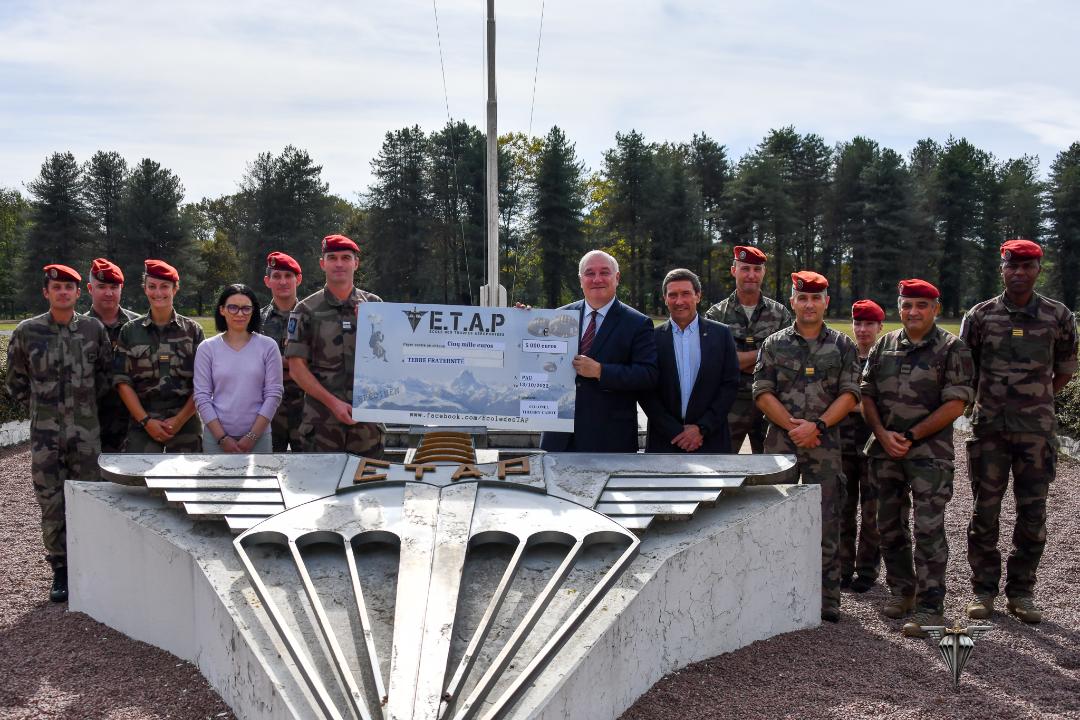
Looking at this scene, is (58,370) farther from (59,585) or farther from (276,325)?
(276,325)

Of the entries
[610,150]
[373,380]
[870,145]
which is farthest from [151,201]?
[373,380]

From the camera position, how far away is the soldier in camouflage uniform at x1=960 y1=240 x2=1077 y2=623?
5191 millimetres

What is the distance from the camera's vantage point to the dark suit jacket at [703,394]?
534cm

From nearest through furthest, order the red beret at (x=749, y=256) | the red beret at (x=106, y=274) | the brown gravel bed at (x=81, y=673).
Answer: the brown gravel bed at (x=81, y=673) < the red beret at (x=106, y=274) < the red beret at (x=749, y=256)

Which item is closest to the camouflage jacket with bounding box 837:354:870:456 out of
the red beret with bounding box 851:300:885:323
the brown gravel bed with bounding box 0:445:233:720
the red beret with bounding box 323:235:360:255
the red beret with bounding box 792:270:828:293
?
the red beret with bounding box 851:300:885:323

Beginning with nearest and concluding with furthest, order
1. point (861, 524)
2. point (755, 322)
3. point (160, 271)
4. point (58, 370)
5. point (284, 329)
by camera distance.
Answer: point (58, 370) < point (160, 271) < point (861, 524) < point (755, 322) < point (284, 329)

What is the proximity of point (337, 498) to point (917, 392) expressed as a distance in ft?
10.2

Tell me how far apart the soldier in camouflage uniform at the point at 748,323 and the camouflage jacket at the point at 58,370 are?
4.03m

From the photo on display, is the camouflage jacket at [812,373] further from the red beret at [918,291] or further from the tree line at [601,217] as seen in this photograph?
the tree line at [601,217]

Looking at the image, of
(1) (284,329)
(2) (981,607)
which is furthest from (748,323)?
(1) (284,329)

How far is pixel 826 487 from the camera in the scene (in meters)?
5.11

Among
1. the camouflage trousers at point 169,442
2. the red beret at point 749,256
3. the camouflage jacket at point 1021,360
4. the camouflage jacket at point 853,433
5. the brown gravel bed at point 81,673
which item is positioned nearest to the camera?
the brown gravel bed at point 81,673

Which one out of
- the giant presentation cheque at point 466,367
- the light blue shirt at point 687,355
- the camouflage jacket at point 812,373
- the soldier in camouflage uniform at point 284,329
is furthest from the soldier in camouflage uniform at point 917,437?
the soldier in camouflage uniform at point 284,329

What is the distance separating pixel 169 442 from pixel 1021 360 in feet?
16.7
